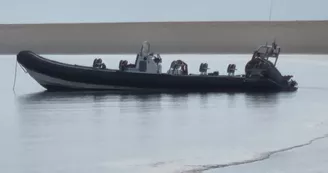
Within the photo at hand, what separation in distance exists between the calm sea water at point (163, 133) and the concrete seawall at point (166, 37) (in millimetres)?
46435

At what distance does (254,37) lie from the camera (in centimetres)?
8400

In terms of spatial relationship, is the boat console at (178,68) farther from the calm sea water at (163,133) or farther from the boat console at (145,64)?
the calm sea water at (163,133)

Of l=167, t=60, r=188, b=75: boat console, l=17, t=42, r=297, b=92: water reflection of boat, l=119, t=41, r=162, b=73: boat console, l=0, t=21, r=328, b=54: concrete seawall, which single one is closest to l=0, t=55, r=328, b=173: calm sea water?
l=17, t=42, r=297, b=92: water reflection of boat

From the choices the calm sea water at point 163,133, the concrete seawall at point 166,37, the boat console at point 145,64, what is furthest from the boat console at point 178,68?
the concrete seawall at point 166,37

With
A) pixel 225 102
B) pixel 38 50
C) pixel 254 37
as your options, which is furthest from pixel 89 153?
pixel 254 37

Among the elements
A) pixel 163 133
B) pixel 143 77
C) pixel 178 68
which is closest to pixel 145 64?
pixel 143 77

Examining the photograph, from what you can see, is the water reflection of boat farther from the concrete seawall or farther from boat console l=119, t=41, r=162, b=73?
the concrete seawall

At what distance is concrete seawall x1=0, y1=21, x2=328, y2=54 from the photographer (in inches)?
3041

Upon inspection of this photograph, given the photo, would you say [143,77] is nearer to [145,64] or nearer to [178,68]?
[145,64]

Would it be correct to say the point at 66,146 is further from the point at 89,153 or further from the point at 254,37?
the point at 254,37

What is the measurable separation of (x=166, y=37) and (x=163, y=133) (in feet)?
220

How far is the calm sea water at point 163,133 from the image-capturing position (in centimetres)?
1480

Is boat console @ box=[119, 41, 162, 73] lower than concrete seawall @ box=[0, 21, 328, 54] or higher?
lower

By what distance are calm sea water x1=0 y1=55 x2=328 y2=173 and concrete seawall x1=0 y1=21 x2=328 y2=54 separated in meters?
46.4
